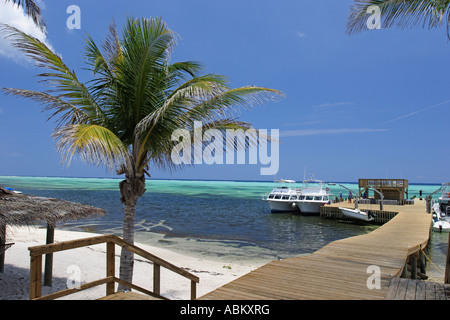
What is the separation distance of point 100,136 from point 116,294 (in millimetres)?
2953

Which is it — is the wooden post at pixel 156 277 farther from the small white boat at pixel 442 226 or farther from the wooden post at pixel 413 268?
the small white boat at pixel 442 226

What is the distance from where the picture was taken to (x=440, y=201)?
109 feet

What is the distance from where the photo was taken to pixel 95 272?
489 inches

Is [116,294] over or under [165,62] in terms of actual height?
under

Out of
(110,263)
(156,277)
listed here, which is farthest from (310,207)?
(110,263)

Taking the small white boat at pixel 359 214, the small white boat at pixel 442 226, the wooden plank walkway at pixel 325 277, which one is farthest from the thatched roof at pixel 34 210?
the small white boat at pixel 442 226

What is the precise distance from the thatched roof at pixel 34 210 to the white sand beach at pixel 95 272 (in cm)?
91

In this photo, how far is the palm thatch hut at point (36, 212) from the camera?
8.37 meters

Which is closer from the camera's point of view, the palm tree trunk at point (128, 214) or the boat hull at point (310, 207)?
the palm tree trunk at point (128, 214)

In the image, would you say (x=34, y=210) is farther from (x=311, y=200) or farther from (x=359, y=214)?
(x=311, y=200)

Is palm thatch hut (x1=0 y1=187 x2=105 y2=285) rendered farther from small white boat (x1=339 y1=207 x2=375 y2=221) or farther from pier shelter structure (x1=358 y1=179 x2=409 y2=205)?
pier shelter structure (x1=358 y1=179 x2=409 y2=205)

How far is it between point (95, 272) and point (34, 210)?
15.2 ft
